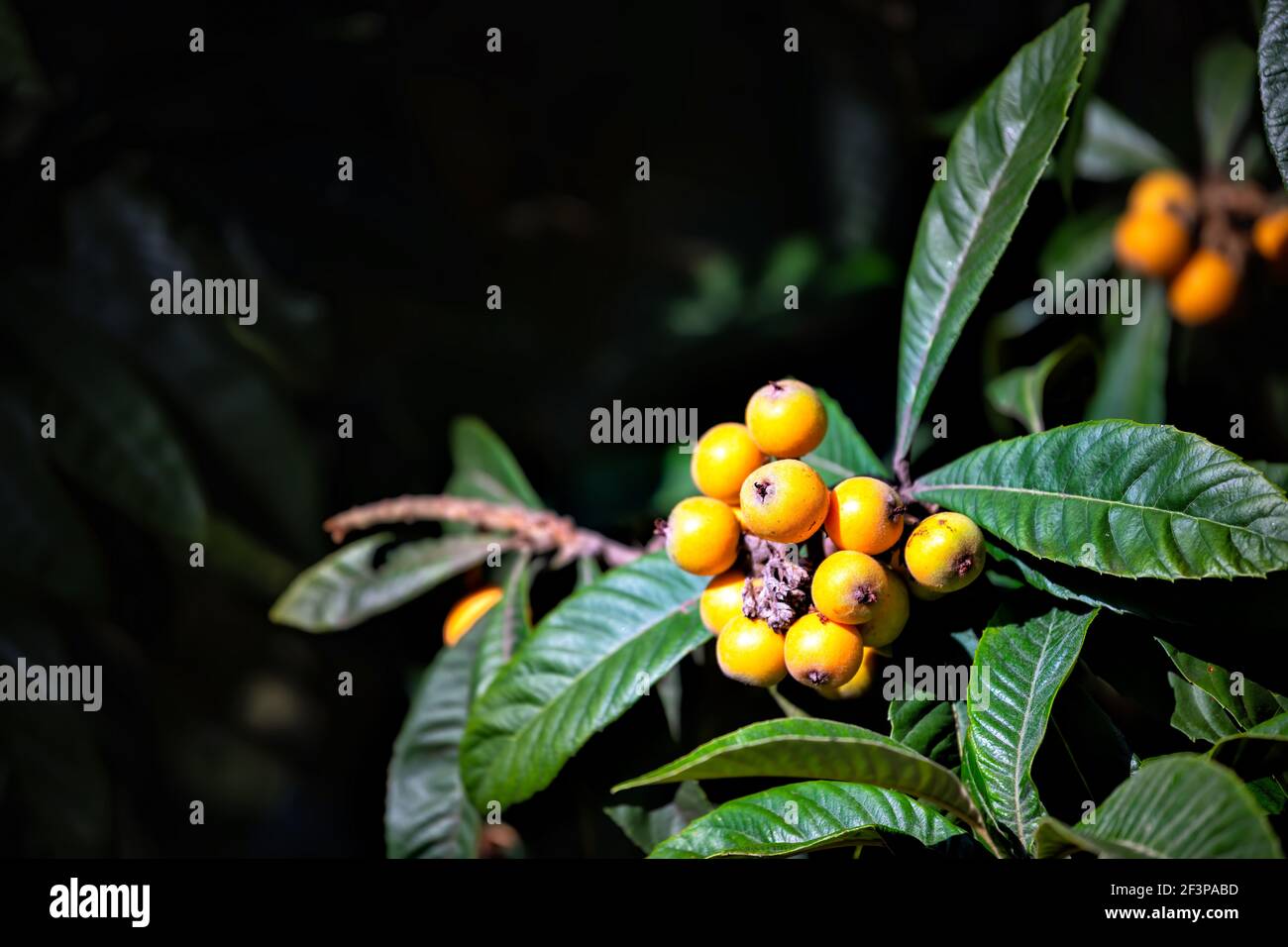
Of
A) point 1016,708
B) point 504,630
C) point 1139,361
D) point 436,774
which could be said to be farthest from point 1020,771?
point 1139,361

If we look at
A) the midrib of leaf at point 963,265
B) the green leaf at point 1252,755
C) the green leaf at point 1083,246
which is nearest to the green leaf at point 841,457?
the midrib of leaf at point 963,265

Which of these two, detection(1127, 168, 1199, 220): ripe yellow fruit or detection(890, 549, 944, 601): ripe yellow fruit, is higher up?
detection(1127, 168, 1199, 220): ripe yellow fruit

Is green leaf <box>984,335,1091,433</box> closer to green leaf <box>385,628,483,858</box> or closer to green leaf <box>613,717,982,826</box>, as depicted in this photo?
green leaf <box>613,717,982,826</box>

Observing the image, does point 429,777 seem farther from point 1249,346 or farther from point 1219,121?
point 1219,121

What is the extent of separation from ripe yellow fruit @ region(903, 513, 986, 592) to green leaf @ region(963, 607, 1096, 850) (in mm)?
70

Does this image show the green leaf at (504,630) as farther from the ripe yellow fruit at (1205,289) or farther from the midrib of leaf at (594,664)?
the ripe yellow fruit at (1205,289)

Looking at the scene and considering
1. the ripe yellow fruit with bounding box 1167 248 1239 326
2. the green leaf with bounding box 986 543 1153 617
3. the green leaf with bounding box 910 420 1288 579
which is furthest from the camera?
the ripe yellow fruit with bounding box 1167 248 1239 326

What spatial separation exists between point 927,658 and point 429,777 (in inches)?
24.9

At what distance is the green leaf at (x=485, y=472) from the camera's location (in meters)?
1.38

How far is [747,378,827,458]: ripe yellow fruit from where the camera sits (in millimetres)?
858

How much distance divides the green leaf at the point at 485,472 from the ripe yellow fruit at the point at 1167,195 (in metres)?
1.15

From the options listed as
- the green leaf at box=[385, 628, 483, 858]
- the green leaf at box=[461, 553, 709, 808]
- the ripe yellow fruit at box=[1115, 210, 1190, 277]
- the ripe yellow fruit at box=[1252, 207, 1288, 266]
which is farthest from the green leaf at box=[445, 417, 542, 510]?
the ripe yellow fruit at box=[1252, 207, 1288, 266]

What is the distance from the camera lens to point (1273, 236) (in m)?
1.57
